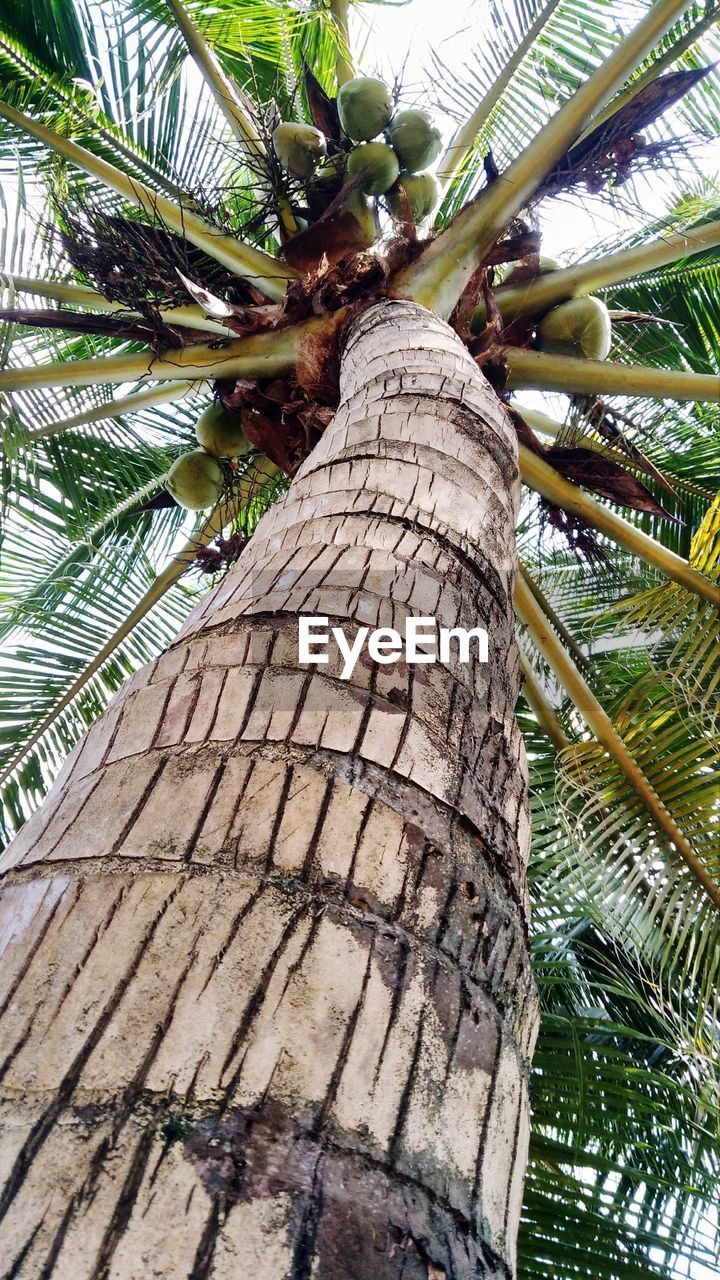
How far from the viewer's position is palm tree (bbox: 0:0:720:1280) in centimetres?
Result: 63

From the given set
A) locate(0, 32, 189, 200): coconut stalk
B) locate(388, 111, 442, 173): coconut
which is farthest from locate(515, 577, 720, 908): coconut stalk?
locate(0, 32, 189, 200): coconut stalk

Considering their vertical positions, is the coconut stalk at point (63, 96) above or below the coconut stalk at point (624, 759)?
above

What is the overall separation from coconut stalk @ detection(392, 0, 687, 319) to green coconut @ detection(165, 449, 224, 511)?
91cm

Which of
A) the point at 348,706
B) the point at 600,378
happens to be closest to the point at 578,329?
the point at 600,378

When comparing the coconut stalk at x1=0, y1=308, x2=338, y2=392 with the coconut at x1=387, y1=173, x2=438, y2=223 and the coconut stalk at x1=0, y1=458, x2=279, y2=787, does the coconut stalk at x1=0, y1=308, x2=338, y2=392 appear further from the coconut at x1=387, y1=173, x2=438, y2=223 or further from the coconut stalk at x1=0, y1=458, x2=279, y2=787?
the coconut at x1=387, y1=173, x2=438, y2=223

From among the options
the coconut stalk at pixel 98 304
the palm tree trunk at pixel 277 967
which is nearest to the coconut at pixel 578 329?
the coconut stalk at pixel 98 304

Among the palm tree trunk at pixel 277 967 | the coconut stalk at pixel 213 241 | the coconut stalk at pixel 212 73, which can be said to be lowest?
the palm tree trunk at pixel 277 967

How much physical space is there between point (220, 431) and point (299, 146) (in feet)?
2.99

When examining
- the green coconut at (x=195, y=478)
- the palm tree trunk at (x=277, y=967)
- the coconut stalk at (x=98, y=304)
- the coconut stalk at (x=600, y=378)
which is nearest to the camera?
the palm tree trunk at (x=277, y=967)

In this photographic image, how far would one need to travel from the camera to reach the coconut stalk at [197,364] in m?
2.68

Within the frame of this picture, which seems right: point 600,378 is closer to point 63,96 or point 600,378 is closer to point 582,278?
point 582,278

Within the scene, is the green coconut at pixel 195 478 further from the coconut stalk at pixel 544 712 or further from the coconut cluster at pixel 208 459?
the coconut stalk at pixel 544 712

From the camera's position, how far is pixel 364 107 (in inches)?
118

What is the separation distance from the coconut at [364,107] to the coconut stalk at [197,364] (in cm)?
82
